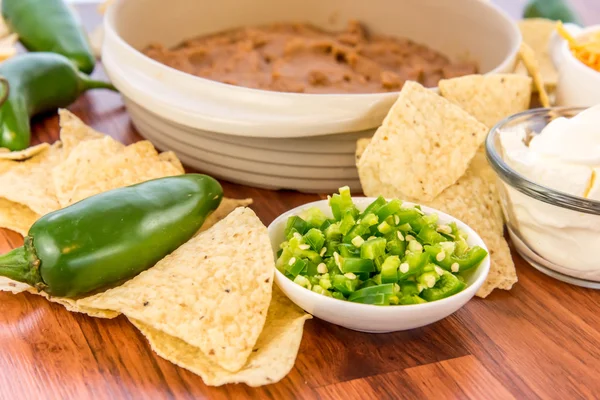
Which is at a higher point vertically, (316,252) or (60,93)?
(316,252)

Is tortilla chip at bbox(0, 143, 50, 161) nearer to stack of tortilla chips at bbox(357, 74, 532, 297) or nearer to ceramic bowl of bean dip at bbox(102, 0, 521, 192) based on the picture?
ceramic bowl of bean dip at bbox(102, 0, 521, 192)

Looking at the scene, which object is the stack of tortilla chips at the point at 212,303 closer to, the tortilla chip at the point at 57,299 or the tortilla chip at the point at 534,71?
the tortilla chip at the point at 57,299

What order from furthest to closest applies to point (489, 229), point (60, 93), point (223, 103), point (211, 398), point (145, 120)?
point (60, 93), point (145, 120), point (223, 103), point (489, 229), point (211, 398)

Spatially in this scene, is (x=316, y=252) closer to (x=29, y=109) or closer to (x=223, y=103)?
(x=223, y=103)

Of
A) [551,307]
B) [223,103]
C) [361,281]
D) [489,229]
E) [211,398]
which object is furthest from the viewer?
[223,103]

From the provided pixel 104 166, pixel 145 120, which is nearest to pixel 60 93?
pixel 145 120

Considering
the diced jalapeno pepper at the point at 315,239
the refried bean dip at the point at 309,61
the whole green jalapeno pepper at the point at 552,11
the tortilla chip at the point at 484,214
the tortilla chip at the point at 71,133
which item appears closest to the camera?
the diced jalapeno pepper at the point at 315,239

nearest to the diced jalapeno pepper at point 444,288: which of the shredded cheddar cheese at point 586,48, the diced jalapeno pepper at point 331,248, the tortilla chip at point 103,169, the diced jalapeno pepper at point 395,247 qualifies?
the diced jalapeno pepper at point 395,247

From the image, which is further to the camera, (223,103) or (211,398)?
(223,103)
